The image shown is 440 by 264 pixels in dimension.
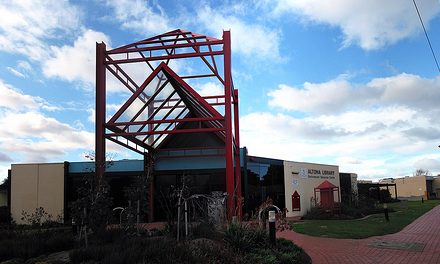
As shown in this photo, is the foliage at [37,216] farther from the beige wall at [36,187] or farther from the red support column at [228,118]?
the red support column at [228,118]

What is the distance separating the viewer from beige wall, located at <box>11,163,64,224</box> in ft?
87.6

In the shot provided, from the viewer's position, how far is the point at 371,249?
13.0 meters

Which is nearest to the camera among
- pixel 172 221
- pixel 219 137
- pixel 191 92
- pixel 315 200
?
pixel 172 221

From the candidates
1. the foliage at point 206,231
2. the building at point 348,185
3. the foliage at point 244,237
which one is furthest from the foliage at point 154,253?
the building at point 348,185

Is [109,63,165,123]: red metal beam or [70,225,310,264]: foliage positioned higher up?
[109,63,165,123]: red metal beam

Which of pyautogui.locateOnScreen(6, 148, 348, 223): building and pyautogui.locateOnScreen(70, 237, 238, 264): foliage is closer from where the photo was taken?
pyautogui.locateOnScreen(70, 237, 238, 264): foliage

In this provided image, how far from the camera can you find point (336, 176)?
36.6 meters

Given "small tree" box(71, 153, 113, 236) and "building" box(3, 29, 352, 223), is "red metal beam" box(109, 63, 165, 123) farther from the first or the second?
"small tree" box(71, 153, 113, 236)

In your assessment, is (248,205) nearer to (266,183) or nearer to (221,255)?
(266,183)

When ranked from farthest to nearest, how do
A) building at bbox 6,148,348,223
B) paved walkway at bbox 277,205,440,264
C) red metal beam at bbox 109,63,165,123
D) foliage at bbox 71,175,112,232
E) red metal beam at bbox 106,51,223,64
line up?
building at bbox 6,148,348,223, red metal beam at bbox 109,63,165,123, red metal beam at bbox 106,51,223,64, paved walkway at bbox 277,205,440,264, foliage at bbox 71,175,112,232

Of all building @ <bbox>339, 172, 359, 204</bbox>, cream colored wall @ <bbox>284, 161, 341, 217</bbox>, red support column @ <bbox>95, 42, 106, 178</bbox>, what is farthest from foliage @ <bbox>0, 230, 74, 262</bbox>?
building @ <bbox>339, 172, 359, 204</bbox>

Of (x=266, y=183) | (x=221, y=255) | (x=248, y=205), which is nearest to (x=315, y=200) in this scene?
(x=266, y=183)

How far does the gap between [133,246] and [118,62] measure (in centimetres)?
1215

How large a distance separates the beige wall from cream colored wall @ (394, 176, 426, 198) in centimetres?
6687
